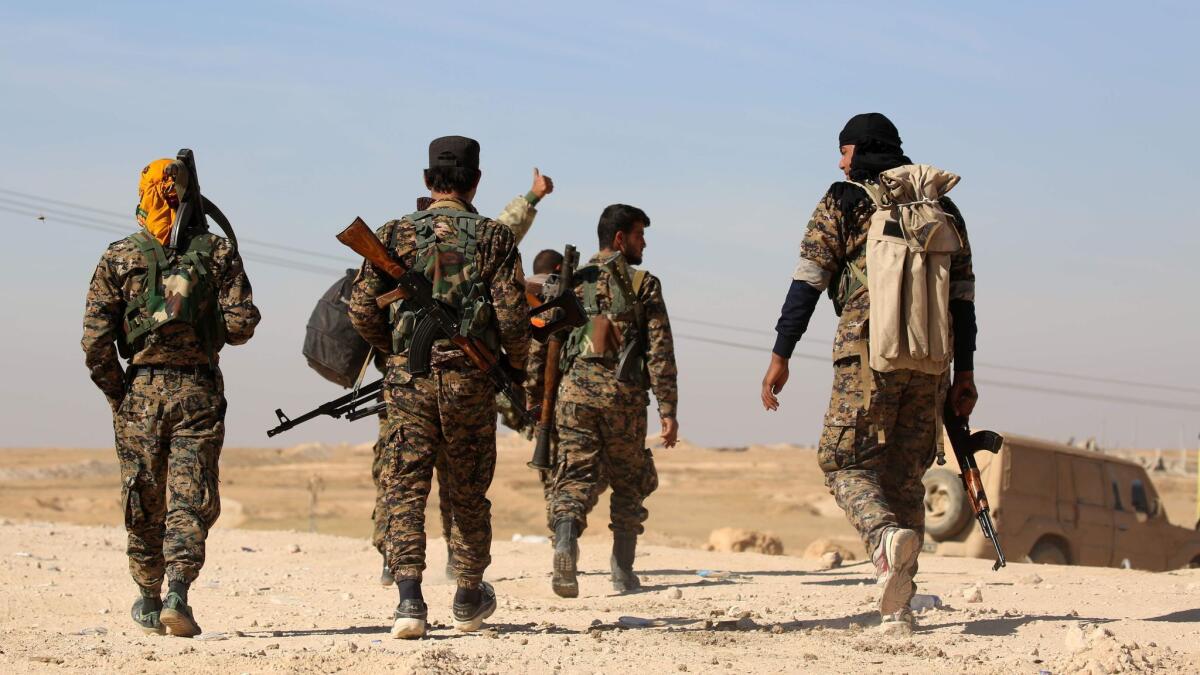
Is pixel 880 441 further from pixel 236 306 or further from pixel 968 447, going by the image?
pixel 236 306

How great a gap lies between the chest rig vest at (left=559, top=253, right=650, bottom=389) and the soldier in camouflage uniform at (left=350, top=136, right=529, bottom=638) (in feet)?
7.39

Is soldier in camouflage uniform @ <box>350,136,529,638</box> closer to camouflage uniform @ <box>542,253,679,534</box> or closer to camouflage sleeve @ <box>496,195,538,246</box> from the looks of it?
camouflage sleeve @ <box>496,195,538,246</box>

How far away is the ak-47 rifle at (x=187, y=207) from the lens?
6348mm

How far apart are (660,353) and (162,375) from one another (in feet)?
10.2

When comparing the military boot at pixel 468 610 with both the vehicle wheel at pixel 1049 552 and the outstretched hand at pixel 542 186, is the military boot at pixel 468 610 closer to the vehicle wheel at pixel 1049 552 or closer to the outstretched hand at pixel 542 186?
the outstretched hand at pixel 542 186

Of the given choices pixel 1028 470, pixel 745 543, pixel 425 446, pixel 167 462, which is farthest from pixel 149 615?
pixel 745 543

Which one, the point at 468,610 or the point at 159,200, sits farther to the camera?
the point at 159,200

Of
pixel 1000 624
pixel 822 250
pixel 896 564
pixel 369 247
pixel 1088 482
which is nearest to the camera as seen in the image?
pixel 896 564

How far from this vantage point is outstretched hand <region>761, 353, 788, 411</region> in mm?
6043

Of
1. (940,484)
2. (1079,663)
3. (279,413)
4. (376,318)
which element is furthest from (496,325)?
(940,484)

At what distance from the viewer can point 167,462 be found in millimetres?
6332

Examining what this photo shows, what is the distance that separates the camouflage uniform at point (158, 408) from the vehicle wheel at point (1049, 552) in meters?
8.92

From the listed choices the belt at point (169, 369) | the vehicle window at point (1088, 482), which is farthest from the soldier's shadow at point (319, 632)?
the vehicle window at point (1088, 482)

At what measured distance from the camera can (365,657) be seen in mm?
5230
